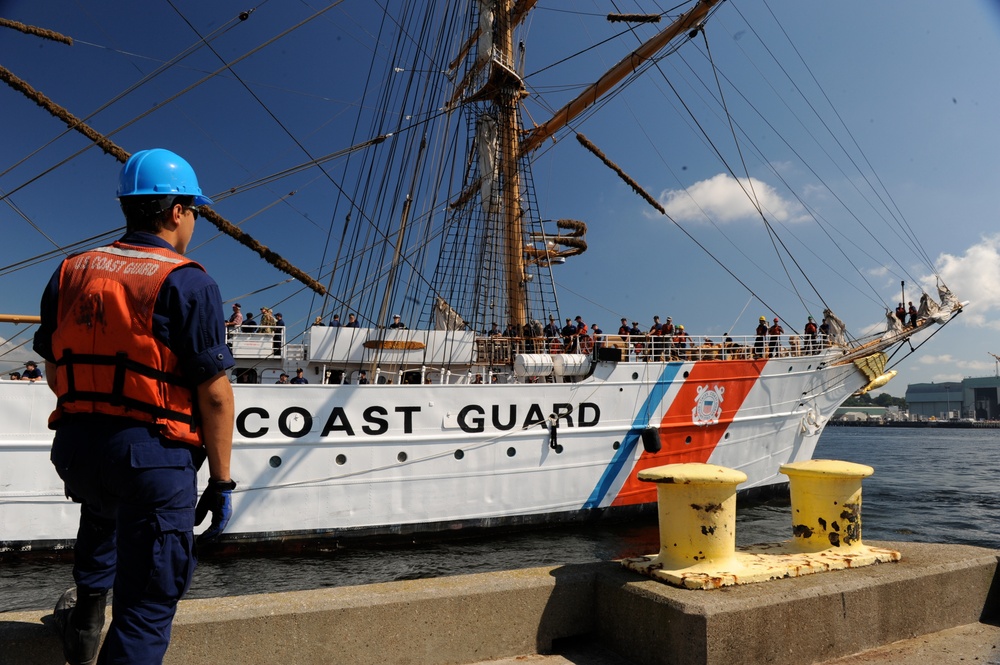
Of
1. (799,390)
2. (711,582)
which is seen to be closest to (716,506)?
(711,582)

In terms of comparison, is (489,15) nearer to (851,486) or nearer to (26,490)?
(26,490)

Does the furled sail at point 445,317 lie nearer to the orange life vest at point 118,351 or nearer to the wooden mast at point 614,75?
the wooden mast at point 614,75

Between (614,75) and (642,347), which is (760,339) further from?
(614,75)

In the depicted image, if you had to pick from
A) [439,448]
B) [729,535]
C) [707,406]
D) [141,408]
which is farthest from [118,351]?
[707,406]

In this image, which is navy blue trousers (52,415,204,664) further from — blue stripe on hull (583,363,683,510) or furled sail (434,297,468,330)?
furled sail (434,297,468,330)

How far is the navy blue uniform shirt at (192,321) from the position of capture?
1.81 meters

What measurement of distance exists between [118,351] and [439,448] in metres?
9.19

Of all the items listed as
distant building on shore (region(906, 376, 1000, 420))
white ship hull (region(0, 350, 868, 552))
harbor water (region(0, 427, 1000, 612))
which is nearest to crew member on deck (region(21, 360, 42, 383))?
white ship hull (region(0, 350, 868, 552))

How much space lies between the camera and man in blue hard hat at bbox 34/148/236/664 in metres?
1.77

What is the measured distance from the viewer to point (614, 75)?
57.0 ft

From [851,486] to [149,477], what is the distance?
365 centimetres

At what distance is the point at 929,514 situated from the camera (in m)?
15.4

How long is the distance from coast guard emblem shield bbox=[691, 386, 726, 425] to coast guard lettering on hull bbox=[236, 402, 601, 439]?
8.01 feet

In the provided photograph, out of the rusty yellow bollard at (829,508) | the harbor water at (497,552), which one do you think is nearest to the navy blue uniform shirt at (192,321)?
the rusty yellow bollard at (829,508)
